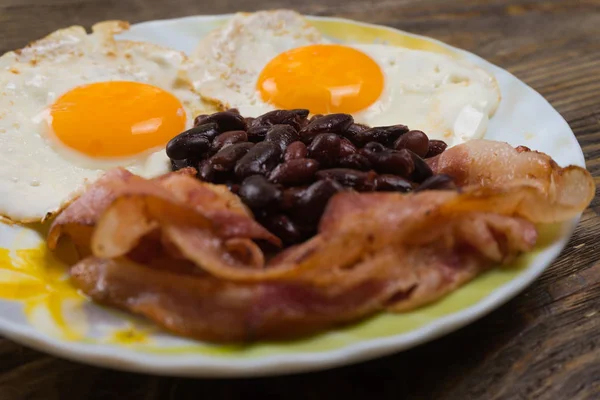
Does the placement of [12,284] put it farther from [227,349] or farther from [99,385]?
[227,349]

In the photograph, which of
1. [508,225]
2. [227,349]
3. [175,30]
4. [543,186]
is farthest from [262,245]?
[175,30]

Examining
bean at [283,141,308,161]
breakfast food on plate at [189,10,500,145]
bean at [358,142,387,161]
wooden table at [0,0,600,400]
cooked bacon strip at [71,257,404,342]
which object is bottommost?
wooden table at [0,0,600,400]

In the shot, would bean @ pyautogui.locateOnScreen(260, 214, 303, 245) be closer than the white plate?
No

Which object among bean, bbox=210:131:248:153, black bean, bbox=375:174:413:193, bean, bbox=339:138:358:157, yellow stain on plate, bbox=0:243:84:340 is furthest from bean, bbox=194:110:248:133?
yellow stain on plate, bbox=0:243:84:340

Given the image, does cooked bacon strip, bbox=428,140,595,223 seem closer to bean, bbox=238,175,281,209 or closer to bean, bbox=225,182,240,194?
bean, bbox=238,175,281,209

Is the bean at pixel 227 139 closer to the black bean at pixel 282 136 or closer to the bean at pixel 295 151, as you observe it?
the black bean at pixel 282 136

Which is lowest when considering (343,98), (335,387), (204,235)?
(335,387)

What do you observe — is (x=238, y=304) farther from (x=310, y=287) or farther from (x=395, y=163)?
(x=395, y=163)
